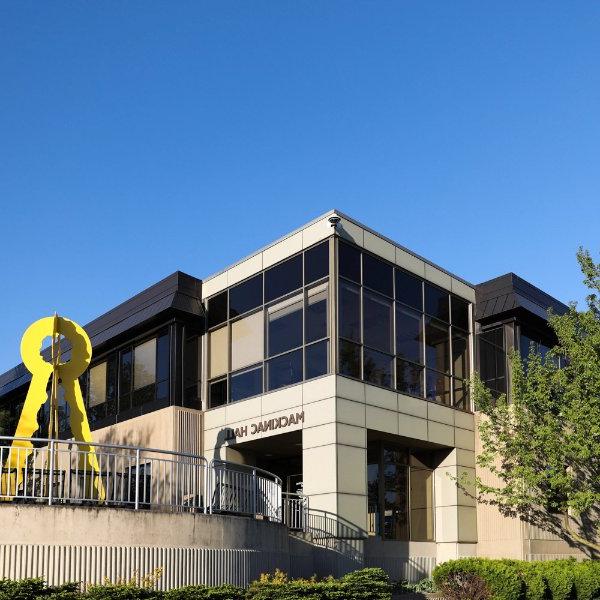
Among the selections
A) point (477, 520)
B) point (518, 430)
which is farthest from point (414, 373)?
point (477, 520)

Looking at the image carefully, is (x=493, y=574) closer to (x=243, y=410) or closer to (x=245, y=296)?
(x=243, y=410)

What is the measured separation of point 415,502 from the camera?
26984mm

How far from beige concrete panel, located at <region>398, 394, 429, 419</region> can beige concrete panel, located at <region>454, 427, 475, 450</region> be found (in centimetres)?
178

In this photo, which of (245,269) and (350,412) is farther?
(245,269)

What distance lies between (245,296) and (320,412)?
18.1 feet

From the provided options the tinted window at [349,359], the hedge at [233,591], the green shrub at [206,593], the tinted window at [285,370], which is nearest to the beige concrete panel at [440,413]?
the tinted window at [349,359]

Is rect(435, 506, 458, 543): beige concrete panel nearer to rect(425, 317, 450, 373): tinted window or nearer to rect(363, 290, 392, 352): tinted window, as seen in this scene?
rect(425, 317, 450, 373): tinted window

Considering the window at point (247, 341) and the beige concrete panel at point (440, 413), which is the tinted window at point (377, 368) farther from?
the window at point (247, 341)

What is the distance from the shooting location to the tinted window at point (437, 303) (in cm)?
2778

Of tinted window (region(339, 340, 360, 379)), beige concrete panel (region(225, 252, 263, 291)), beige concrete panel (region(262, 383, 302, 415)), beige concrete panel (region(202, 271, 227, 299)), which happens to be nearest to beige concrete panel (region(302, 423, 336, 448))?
beige concrete panel (region(262, 383, 302, 415))

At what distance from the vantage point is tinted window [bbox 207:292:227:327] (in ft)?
92.5

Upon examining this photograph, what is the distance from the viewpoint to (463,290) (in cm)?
2930

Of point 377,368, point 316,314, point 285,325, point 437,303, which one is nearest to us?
point 316,314

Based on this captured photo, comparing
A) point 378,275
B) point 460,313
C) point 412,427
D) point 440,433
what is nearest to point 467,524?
point 440,433
